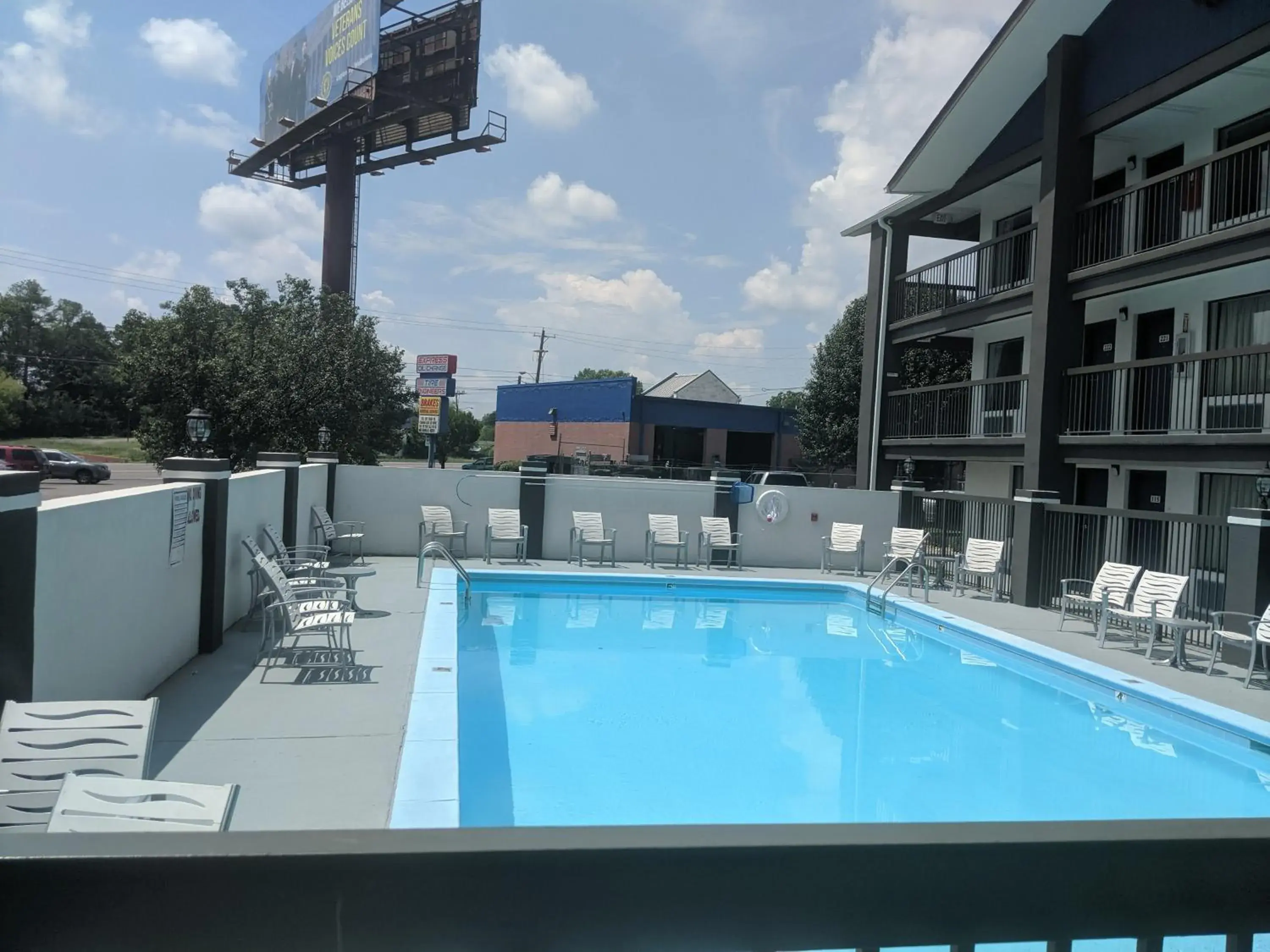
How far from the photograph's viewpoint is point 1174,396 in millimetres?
13719

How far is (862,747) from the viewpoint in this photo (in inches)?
332

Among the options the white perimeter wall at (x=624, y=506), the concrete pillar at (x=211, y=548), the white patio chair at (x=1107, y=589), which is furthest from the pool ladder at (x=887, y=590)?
the concrete pillar at (x=211, y=548)

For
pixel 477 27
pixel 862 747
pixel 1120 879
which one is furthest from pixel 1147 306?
pixel 477 27

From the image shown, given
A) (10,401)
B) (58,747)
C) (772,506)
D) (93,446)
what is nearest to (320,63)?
(10,401)

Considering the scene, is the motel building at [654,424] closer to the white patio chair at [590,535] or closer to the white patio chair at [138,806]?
the white patio chair at [590,535]

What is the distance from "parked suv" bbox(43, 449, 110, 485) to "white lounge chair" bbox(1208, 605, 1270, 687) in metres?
35.5

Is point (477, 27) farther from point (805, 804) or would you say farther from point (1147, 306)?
point (805, 804)

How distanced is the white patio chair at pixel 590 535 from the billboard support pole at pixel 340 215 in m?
21.3

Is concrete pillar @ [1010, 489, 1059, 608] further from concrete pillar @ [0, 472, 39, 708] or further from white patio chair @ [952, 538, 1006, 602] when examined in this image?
concrete pillar @ [0, 472, 39, 708]

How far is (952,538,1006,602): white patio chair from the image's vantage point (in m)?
15.0

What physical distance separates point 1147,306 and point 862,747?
35.3ft

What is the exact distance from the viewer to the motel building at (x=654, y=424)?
133ft

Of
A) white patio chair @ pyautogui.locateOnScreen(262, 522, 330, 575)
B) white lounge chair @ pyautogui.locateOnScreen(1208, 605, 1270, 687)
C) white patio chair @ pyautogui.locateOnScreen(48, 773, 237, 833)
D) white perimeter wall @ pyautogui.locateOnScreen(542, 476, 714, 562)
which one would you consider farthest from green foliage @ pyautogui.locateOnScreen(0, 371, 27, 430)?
white patio chair @ pyautogui.locateOnScreen(48, 773, 237, 833)

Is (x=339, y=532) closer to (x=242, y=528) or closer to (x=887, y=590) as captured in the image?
(x=242, y=528)
